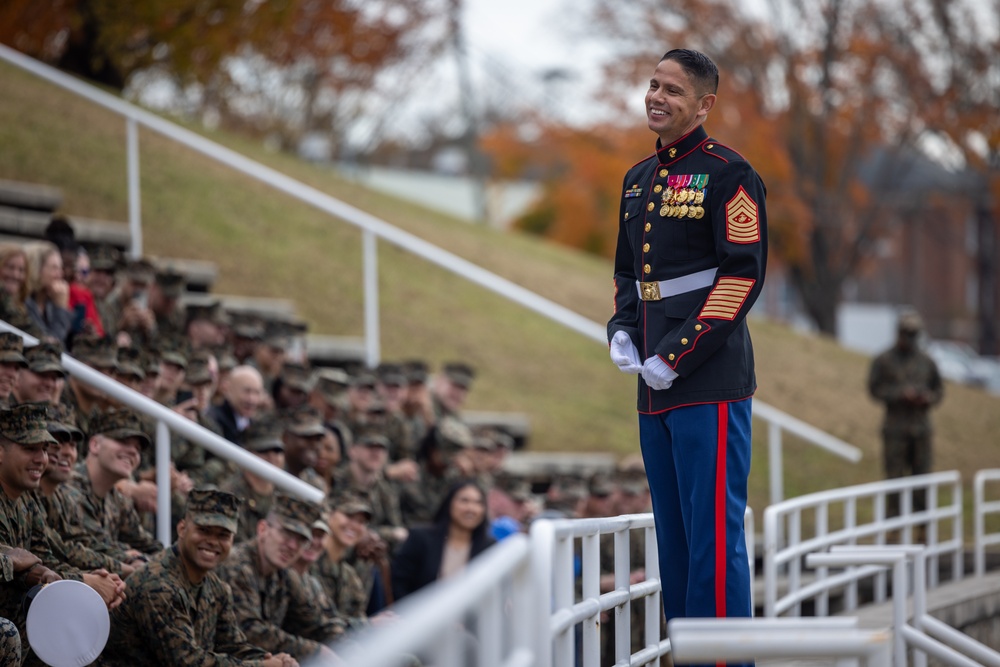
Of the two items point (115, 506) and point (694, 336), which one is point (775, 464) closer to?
point (115, 506)

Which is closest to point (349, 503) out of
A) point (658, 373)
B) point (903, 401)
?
point (658, 373)

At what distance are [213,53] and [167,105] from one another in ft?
32.4

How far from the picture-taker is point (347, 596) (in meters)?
7.49

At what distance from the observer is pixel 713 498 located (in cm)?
434

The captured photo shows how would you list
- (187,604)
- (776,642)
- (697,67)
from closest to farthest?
1. (776,642)
2. (697,67)
3. (187,604)

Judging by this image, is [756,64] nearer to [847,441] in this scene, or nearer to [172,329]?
[847,441]

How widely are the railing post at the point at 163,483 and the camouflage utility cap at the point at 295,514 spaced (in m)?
0.50

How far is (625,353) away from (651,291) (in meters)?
0.22

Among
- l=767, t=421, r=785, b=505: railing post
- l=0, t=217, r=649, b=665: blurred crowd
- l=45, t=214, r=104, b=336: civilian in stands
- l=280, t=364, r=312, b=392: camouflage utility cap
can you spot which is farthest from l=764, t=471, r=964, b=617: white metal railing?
l=45, t=214, r=104, b=336: civilian in stands

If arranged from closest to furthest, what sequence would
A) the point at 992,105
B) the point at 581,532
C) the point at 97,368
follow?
the point at 581,532 < the point at 97,368 < the point at 992,105

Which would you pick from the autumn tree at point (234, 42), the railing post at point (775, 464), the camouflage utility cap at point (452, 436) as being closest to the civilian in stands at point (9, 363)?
the camouflage utility cap at point (452, 436)

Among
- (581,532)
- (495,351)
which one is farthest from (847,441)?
(581,532)

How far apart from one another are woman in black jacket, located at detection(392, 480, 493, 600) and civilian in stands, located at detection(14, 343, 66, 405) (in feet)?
8.23

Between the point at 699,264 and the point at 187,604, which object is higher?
the point at 699,264
